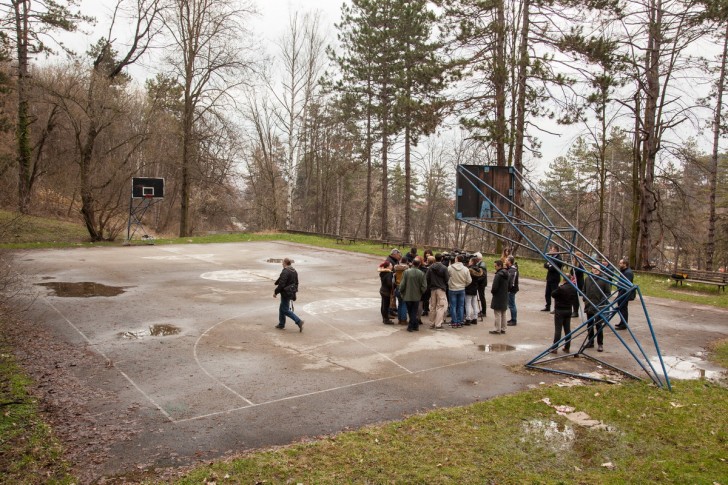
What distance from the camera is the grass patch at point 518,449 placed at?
17.4 ft

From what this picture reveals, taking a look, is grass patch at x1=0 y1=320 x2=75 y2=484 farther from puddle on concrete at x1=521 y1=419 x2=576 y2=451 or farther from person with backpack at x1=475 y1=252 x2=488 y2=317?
person with backpack at x1=475 y1=252 x2=488 y2=317

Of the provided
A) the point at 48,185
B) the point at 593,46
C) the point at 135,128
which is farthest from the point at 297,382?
the point at 135,128

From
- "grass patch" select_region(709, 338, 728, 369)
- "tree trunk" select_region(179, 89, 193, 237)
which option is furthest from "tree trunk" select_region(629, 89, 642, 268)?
"tree trunk" select_region(179, 89, 193, 237)

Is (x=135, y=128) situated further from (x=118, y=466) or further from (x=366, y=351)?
(x=118, y=466)

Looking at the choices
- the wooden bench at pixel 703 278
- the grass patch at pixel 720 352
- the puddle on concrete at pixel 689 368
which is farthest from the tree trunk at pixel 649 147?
the puddle on concrete at pixel 689 368

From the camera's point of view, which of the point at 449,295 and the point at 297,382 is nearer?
the point at 297,382

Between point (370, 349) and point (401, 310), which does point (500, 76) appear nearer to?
point (401, 310)

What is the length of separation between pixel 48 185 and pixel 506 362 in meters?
35.2

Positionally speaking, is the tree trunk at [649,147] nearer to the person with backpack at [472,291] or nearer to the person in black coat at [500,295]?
the person with backpack at [472,291]

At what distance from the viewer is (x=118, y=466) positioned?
534 cm

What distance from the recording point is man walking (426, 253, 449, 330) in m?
11.4

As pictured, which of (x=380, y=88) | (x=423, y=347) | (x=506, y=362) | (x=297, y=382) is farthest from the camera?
(x=380, y=88)

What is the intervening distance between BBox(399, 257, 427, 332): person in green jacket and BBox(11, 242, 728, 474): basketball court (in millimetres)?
488

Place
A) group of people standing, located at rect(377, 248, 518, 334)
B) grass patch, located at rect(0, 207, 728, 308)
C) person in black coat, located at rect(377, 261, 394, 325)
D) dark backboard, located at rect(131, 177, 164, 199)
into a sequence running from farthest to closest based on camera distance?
dark backboard, located at rect(131, 177, 164, 199) < grass patch, located at rect(0, 207, 728, 308) < person in black coat, located at rect(377, 261, 394, 325) < group of people standing, located at rect(377, 248, 518, 334)
